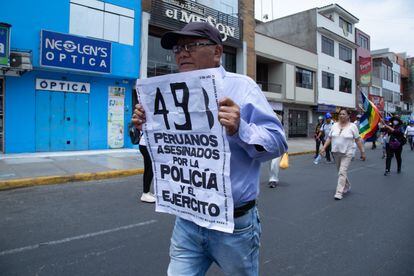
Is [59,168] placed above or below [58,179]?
above

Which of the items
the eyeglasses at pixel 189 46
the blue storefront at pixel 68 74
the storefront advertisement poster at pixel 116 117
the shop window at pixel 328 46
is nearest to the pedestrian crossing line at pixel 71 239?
the eyeglasses at pixel 189 46

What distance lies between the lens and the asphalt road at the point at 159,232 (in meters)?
3.35

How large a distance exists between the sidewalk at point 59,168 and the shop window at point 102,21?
5.06 metres

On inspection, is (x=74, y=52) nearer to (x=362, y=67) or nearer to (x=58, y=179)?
(x=58, y=179)

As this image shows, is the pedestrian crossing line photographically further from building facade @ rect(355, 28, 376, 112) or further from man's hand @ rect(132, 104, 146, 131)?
building facade @ rect(355, 28, 376, 112)

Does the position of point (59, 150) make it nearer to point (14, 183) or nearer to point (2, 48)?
point (2, 48)

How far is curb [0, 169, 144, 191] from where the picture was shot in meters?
7.29

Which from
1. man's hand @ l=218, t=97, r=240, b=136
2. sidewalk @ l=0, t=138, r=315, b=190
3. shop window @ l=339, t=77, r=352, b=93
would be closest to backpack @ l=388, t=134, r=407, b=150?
sidewalk @ l=0, t=138, r=315, b=190

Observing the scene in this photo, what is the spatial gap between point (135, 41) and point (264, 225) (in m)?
12.4

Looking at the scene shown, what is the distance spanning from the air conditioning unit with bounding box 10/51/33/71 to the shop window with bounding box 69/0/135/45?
2.36 meters

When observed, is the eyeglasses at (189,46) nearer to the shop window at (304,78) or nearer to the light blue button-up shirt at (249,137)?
the light blue button-up shirt at (249,137)

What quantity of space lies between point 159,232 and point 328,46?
3119cm

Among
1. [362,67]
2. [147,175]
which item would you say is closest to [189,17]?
[147,175]

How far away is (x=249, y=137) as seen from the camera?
1.48 meters
